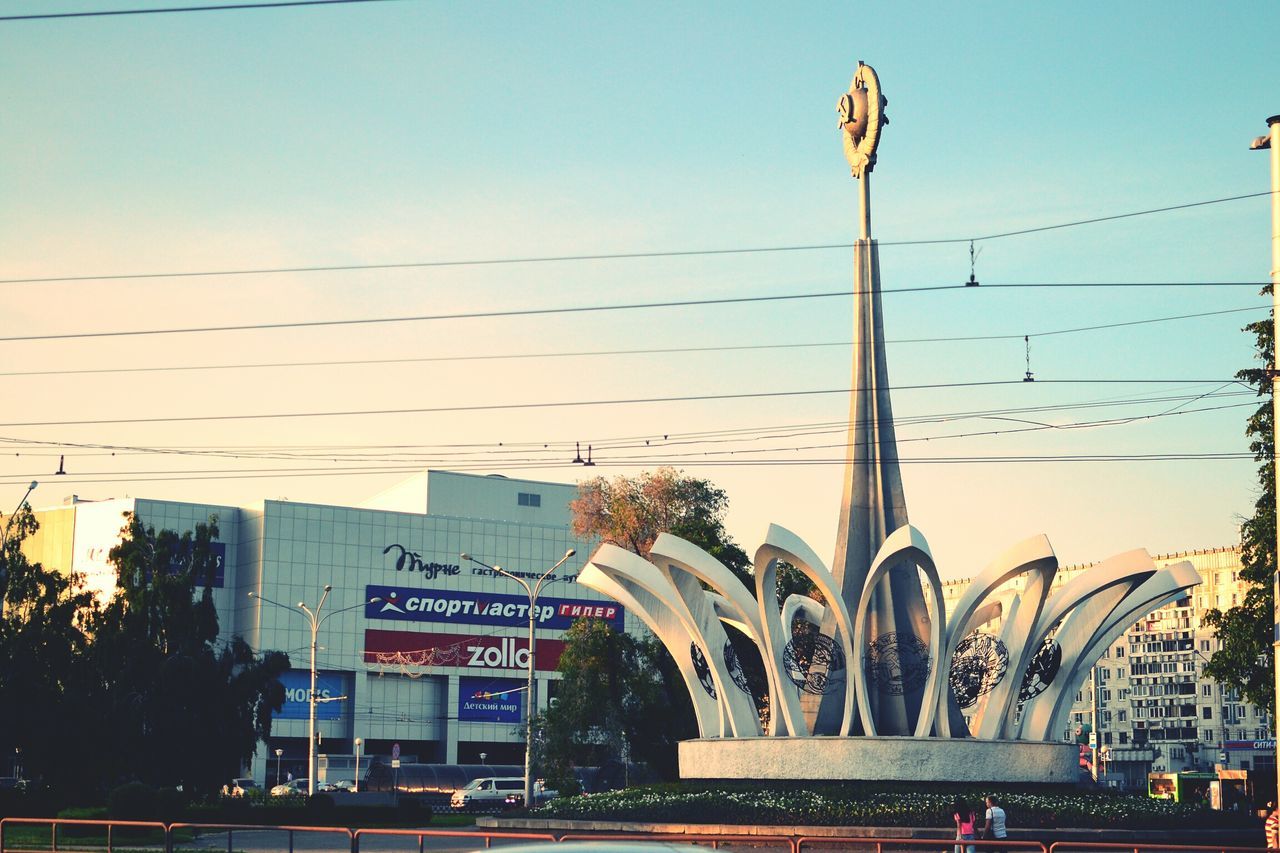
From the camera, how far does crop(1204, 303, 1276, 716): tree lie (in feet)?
136

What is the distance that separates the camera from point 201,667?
45438 millimetres

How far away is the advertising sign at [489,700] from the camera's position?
10650cm

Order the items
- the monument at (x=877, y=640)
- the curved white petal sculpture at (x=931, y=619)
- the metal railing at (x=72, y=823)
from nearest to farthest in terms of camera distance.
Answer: the metal railing at (x=72, y=823)
the curved white petal sculpture at (x=931, y=619)
the monument at (x=877, y=640)

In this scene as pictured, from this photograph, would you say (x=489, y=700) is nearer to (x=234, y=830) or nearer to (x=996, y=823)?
(x=996, y=823)

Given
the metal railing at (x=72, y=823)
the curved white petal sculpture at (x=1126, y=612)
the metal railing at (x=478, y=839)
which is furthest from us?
the curved white petal sculpture at (x=1126, y=612)

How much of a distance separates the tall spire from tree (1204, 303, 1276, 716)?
8867 millimetres

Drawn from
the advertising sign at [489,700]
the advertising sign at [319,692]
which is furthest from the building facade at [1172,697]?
the advertising sign at [319,692]

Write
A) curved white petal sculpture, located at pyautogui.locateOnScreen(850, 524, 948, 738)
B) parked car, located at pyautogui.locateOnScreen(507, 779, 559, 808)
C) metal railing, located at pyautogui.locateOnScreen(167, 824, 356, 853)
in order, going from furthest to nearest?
parked car, located at pyautogui.locateOnScreen(507, 779, 559, 808) → curved white petal sculpture, located at pyautogui.locateOnScreen(850, 524, 948, 738) → metal railing, located at pyautogui.locateOnScreen(167, 824, 356, 853)

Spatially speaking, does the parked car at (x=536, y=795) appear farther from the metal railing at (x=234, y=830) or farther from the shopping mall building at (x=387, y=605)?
the metal railing at (x=234, y=830)

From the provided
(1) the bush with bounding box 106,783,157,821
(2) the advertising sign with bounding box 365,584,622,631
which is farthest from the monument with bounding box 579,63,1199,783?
(2) the advertising sign with bounding box 365,584,622,631

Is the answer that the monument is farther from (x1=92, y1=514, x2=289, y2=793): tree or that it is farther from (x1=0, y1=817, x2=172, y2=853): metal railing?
(x1=0, y1=817, x2=172, y2=853): metal railing

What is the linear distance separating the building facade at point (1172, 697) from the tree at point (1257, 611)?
67.1 meters

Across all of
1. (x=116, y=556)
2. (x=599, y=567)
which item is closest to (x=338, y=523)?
(x=116, y=556)

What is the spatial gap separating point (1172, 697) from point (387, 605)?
55865 mm
